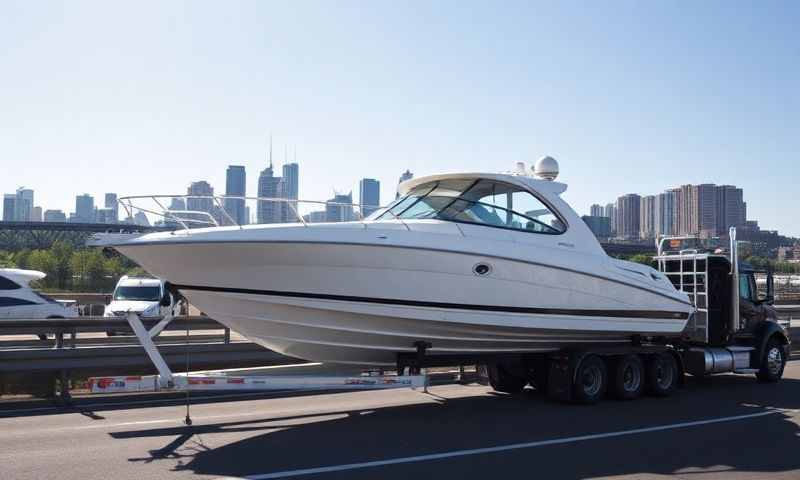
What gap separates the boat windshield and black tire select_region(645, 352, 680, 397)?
8.99 feet

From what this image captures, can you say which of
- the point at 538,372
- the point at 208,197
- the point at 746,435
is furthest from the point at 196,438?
the point at 746,435

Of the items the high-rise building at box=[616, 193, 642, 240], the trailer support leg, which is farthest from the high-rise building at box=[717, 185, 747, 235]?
the trailer support leg

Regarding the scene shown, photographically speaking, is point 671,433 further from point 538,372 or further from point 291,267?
point 291,267

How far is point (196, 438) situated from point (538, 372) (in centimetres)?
528

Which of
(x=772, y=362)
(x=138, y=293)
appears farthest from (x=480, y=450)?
(x=138, y=293)

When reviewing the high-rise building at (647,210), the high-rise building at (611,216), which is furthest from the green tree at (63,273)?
the high-rise building at (647,210)

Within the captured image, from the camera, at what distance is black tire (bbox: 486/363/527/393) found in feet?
36.9

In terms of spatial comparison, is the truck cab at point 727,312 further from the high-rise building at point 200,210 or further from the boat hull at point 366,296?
the high-rise building at point 200,210

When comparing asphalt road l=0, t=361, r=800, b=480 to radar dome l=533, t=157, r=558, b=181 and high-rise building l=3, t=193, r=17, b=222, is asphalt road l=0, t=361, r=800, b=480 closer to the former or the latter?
radar dome l=533, t=157, r=558, b=181

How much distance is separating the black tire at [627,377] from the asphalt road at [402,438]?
20 cm

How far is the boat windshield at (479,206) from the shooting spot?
382 inches

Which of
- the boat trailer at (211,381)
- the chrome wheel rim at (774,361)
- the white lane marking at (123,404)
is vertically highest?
the boat trailer at (211,381)

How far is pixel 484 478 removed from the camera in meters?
6.14

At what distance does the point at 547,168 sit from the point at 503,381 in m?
3.40
